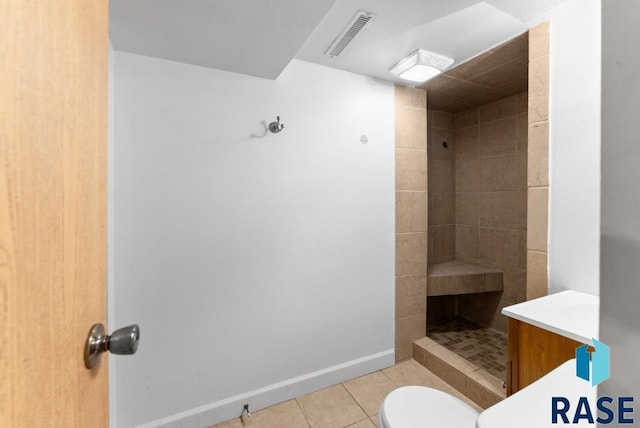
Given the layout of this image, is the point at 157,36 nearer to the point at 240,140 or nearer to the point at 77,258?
the point at 240,140

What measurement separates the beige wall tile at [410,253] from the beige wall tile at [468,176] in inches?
43.8

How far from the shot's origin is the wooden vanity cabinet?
101 centimetres

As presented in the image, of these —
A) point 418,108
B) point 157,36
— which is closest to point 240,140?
point 157,36

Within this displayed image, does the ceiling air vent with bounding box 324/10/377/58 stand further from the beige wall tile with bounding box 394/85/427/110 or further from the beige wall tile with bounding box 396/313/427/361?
the beige wall tile with bounding box 396/313/427/361

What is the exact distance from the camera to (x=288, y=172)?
169 centimetres

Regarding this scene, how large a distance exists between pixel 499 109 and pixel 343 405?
2932 millimetres

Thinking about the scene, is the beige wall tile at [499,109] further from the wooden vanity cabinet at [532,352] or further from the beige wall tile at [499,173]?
the wooden vanity cabinet at [532,352]

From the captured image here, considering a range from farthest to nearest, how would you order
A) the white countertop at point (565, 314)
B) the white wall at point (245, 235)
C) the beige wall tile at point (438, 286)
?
the beige wall tile at point (438, 286) → the white wall at point (245, 235) → the white countertop at point (565, 314)

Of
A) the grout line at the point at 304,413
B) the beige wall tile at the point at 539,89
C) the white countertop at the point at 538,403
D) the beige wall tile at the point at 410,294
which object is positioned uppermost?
the beige wall tile at the point at 539,89

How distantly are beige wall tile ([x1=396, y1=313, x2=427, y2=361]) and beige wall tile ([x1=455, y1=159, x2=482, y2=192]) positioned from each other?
4.99 ft

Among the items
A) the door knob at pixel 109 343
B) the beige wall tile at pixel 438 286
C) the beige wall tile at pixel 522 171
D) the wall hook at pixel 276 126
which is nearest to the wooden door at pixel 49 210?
the door knob at pixel 109 343

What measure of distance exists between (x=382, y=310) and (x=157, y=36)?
2.19 meters

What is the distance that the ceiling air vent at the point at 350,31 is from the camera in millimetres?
1310

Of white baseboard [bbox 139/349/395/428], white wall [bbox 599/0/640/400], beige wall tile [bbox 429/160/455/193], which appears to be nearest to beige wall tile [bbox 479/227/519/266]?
beige wall tile [bbox 429/160/455/193]
